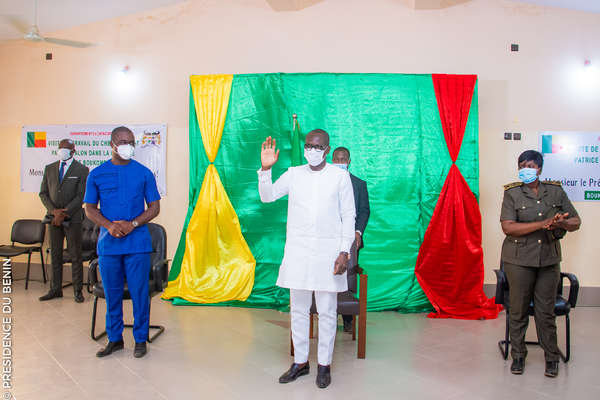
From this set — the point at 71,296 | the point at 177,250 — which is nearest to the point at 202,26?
the point at 177,250

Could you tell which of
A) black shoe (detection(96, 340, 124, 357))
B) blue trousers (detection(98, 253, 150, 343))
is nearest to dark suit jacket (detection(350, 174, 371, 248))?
blue trousers (detection(98, 253, 150, 343))

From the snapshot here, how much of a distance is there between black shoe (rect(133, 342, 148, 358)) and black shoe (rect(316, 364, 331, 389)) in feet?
4.59

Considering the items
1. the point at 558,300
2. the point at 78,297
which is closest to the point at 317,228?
the point at 558,300

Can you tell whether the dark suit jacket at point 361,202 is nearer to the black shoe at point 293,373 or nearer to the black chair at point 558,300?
the black chair at point 558,300

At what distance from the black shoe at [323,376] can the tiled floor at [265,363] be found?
5 cm

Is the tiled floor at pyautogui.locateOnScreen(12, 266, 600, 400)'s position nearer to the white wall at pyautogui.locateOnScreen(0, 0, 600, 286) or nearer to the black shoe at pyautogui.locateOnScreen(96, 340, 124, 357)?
the black shoe at pyautogui.locateOnScreen(96, 340, 124, 357)

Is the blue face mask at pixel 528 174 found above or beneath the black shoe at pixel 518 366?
above

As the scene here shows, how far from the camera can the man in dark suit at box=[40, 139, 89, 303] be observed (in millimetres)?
5121

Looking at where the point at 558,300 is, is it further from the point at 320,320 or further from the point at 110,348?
the point at 110,348

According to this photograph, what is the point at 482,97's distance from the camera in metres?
5.27

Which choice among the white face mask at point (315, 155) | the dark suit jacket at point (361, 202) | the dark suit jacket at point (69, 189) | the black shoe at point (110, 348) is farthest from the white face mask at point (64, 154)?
the white face mask at point (315, 155)

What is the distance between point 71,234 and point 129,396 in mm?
2917

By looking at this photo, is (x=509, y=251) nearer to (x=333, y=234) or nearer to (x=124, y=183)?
(x=333, y=234)

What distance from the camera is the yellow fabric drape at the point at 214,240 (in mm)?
5020
